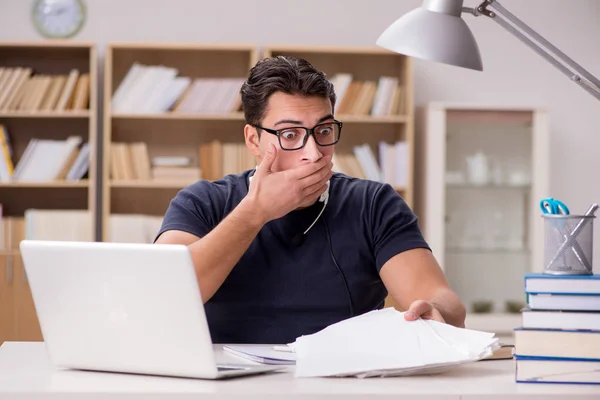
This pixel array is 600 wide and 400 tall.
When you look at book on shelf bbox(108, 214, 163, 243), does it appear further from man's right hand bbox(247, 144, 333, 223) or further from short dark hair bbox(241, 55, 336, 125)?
man's right hand bbox(247, 144, 333, 223)

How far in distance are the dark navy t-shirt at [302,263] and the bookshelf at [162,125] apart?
2.43 metres

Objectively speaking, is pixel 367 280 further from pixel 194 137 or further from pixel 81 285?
pixel 194 137

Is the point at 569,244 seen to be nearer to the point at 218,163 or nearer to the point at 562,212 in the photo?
the point at 562,212

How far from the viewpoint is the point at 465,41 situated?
5.15 ft

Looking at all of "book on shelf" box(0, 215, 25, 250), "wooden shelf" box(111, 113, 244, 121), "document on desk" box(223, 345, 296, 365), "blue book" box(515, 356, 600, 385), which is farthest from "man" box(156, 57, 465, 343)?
"book on shelf" box(0, 215, 25, 250)

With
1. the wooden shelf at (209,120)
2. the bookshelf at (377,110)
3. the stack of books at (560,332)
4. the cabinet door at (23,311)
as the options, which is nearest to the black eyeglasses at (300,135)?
the stack of books at (560,332)

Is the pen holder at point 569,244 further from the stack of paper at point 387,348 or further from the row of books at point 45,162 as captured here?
the row of books at point 45,162

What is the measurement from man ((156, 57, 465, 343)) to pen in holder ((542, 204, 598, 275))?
1.59 feet

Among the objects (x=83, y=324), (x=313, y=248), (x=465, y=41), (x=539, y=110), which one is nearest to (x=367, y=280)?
(x=313, y=248)

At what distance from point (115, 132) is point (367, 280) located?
2954mm

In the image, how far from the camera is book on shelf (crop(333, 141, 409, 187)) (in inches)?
178

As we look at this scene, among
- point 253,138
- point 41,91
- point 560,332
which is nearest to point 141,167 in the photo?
point 41,91

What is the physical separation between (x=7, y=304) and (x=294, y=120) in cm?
281

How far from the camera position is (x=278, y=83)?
77.9 inches
